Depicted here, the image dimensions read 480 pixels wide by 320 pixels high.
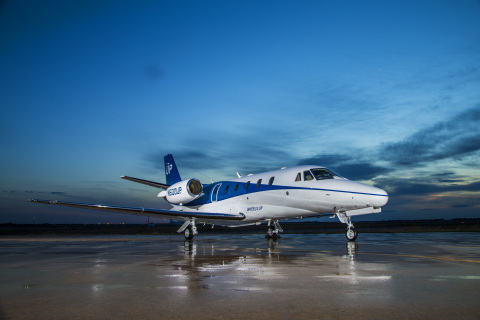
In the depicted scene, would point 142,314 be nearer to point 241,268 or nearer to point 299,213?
point 241,268

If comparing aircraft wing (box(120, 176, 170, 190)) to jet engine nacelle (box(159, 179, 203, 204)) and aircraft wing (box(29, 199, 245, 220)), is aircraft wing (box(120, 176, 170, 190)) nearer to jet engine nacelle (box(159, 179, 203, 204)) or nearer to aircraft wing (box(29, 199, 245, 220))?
jet engine nacelle (box(159, 179, 203, 204))

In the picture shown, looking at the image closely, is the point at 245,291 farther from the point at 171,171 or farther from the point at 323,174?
the point at 171,171

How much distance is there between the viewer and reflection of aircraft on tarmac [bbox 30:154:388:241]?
14695 mm

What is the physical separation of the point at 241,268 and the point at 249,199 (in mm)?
10934

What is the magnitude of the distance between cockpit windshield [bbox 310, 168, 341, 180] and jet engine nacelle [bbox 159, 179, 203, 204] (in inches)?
322

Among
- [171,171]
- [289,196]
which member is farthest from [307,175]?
[171,171]

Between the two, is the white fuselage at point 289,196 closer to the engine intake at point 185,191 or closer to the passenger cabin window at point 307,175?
the passenger cabin window at point 307,175

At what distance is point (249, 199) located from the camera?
18641 mm

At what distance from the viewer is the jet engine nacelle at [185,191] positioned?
2164 cm

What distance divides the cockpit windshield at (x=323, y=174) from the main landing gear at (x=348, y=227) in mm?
1591

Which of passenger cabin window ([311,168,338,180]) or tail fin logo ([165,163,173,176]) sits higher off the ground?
tail fin logo ([165,163,173,176])

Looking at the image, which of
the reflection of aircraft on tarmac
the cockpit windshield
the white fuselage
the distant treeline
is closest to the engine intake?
the reflection of aircraft on tarmac

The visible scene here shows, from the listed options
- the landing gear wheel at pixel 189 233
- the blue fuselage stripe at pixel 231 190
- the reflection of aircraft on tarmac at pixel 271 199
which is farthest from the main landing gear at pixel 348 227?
the landing gear wheel at pixel 189 233

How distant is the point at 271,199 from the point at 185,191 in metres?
6.22
